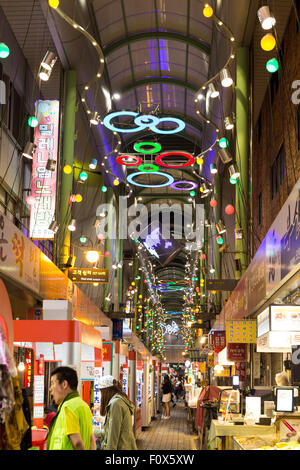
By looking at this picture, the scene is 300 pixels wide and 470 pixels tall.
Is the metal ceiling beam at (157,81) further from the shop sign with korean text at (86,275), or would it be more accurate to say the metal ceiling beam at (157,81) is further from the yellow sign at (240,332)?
the yellow sign at (240,332)

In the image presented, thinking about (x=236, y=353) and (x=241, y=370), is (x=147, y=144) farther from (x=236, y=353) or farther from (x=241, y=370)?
(x=241, y=370)

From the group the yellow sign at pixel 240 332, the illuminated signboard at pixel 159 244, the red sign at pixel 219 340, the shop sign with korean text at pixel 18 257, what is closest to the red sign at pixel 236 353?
the yellow sign at pixel 240 332

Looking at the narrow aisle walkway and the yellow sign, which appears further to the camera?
the narrow aisle walkway

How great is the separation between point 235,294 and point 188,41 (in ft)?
21.1

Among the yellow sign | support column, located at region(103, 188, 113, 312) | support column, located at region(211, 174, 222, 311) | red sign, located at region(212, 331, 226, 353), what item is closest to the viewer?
the yellow sign

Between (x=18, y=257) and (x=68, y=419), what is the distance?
17.0 ft

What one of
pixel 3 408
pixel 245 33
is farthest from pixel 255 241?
pixel 3 408

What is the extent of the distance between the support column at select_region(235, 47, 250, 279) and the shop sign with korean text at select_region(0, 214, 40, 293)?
188 inches

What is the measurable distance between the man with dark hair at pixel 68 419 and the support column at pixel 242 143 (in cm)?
898

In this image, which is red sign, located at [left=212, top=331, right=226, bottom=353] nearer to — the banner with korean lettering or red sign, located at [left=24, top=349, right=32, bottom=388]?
red sign, located at [left=24, top=349, right=32, bottom=388]

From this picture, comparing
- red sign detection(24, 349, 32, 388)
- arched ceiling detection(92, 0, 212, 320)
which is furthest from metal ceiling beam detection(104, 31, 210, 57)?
red sign detection(24, 349, 32, 388)

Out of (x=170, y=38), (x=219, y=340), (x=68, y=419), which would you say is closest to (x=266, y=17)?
(x=68, y=419)

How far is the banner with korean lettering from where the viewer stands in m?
11.5
